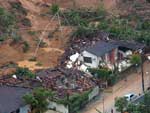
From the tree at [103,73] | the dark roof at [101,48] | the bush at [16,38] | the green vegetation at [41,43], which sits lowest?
the tree at [103,73]

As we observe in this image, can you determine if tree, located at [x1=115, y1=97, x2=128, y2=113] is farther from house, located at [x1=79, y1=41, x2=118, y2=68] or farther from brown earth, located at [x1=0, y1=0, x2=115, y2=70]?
brown earth, located at [x1=0, y1=0, x2=115, y2=70]

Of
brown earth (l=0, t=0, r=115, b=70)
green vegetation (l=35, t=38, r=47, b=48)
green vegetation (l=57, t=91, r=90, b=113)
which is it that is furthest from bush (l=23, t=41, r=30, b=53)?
green vegetation (l=57, t=91, r=90, b=113)

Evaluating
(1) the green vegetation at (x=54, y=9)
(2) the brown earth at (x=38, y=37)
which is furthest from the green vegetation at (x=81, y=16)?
(2) the brown earth at (x=38, y=37)

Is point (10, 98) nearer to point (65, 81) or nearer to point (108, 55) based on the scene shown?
point (65, 81)

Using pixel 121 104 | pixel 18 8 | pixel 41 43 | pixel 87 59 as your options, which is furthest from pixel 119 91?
pixel 18 8

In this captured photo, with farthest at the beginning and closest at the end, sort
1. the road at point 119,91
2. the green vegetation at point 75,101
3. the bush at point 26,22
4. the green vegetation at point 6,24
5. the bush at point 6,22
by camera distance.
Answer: the bush at point 26,22
the bush at point 6,22
the green vegetation at point 6,24
the road at point 119,91
the green vegetation at point 75,101

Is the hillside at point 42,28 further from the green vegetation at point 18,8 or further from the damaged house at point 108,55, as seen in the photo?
the damaged house at point 108,55

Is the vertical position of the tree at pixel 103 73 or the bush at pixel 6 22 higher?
the bush at pixel 6 22
